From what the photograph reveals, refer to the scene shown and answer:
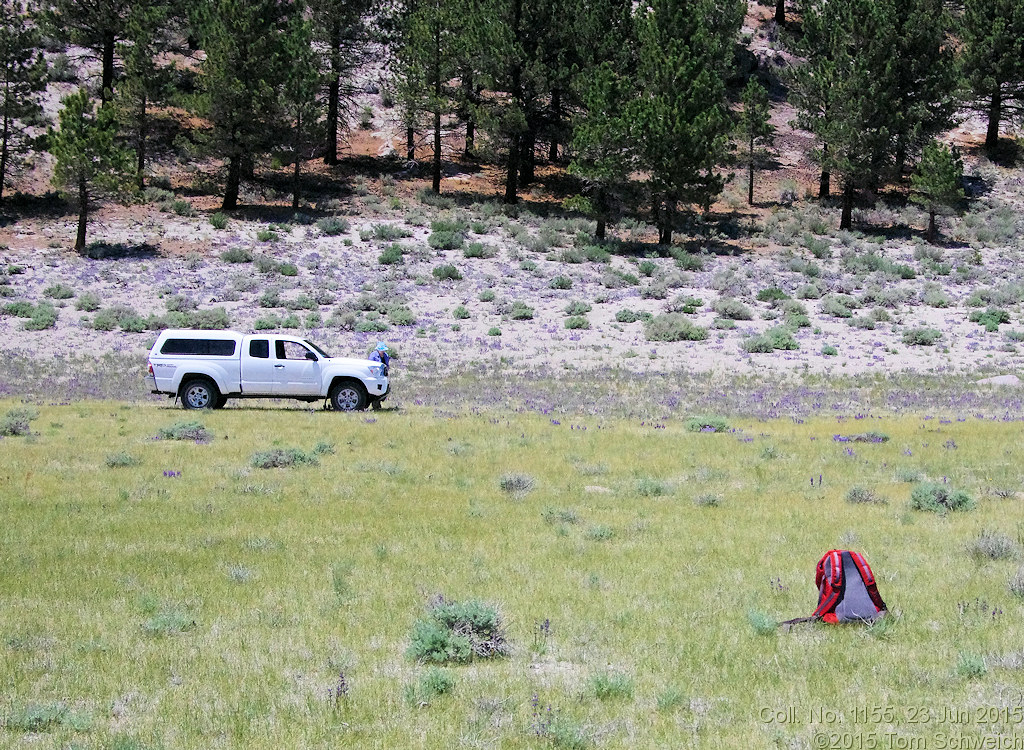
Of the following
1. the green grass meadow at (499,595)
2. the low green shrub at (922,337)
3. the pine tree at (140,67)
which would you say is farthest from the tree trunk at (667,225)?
the green grass meadow at (499,595)

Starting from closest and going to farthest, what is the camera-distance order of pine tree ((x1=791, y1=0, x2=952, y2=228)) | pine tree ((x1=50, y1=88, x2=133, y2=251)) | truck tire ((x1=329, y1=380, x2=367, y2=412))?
truck tire ((x1=329, y1=380, x2=367, y2=412)) < pine tree ((x1=50, y1=88, x2=133, y2=251)) < pine tree ((x1=791, y1=0, x2=952, y2=228))

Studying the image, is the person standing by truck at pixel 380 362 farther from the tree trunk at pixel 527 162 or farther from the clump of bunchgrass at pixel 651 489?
the tree trunk at pixel 527 162

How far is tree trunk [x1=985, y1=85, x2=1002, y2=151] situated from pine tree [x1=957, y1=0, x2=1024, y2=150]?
1441 millimetres

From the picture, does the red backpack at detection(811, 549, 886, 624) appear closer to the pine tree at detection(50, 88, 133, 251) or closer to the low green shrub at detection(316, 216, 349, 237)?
the pine tree at detection(50, 88, 133, 251)

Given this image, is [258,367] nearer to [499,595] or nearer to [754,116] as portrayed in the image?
[499,595]

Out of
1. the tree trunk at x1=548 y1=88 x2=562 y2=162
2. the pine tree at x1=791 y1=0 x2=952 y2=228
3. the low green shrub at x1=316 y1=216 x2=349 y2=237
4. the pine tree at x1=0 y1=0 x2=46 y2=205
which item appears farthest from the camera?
the tree trunk at x1=548 y1=88 x2=562 y2=162

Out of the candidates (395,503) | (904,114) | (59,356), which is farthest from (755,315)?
(395,503)

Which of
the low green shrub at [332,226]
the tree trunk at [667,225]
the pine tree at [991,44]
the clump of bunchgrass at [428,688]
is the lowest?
the clump of bunchgrass at [428,688]

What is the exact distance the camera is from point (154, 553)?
995cm

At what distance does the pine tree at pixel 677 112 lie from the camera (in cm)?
4716

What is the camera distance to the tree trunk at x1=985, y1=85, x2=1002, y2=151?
61750 millimetres

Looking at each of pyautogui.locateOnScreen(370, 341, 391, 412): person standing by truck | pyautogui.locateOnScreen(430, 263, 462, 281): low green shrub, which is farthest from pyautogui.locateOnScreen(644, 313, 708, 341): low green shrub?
pyautogui.locateOnScreen(370, 341, 391, 412): person standing by truck

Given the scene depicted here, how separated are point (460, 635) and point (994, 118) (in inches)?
2680

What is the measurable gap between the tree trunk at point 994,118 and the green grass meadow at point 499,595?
177 ft
